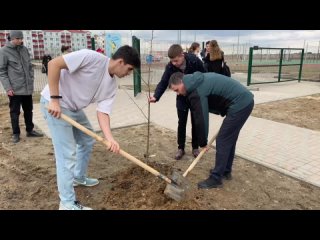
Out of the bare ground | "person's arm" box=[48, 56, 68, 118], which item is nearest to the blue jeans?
"person's arm" box=[48, 56, 68, 118]

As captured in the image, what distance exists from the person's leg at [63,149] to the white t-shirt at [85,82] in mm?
154

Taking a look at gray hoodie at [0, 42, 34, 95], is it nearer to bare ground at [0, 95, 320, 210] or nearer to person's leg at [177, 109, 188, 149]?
bare ground at [0, 95, 320, 210]

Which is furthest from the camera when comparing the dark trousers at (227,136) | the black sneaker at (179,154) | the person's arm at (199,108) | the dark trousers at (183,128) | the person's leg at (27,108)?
the person's leg at (27,108)

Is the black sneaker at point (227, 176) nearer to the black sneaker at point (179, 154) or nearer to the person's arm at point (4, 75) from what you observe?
the black sneaker at point (179, 154)

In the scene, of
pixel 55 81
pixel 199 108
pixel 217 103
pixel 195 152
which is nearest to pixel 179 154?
pixel 195 152

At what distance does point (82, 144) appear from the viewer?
3.39 m

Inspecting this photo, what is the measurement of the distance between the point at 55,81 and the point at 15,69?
9.44 ft

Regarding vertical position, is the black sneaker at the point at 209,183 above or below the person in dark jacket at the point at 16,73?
below

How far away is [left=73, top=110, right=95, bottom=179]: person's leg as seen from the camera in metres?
3.23

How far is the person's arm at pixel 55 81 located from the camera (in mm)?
2609

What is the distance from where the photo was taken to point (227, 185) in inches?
148

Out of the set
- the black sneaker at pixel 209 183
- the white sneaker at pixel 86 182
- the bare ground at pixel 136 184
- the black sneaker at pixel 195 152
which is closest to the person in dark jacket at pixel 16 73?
the bare ground at pixel 136 184

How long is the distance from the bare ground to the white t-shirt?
1.04 metres

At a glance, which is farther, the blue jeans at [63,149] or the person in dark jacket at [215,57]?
the person in dark jacket at [215,57]
